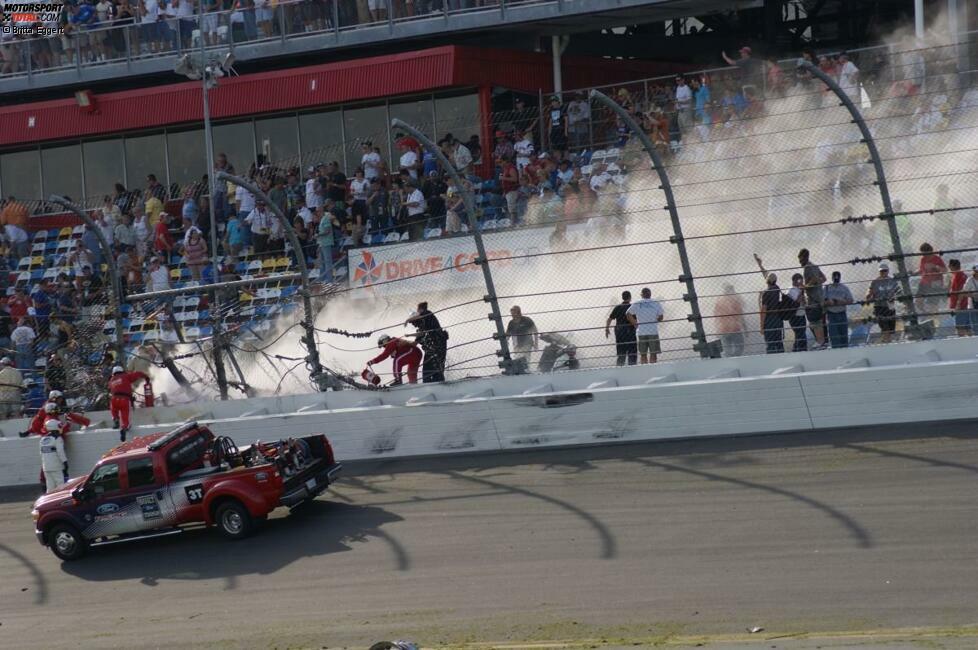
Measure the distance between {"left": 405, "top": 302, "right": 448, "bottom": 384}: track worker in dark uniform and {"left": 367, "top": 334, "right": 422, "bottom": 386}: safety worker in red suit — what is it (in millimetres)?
155

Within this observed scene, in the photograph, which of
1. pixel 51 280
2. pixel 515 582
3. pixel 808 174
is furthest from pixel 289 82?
pixel 515 582

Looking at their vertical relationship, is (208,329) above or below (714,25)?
below

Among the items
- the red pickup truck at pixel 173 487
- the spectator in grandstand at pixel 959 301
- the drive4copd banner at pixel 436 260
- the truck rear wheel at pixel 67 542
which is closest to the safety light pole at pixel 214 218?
the drive4copd banner at pixel 436 260

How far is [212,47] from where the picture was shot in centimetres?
2836

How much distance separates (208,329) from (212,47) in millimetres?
12404

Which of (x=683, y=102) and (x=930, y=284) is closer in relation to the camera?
(x=930, y=284)

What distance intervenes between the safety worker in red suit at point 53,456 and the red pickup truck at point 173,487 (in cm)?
226

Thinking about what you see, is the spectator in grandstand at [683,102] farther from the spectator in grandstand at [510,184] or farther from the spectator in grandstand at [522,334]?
the spectator in grandstand at [522,334]

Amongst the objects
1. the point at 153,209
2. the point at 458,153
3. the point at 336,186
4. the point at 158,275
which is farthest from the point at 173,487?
the point at 153,209

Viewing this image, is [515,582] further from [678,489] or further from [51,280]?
[51,280]

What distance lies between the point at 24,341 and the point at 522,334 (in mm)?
9014

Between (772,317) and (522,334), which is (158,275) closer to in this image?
(522,334)

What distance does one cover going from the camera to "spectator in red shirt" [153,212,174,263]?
23984 mm

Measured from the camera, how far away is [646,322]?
50.0 ft
